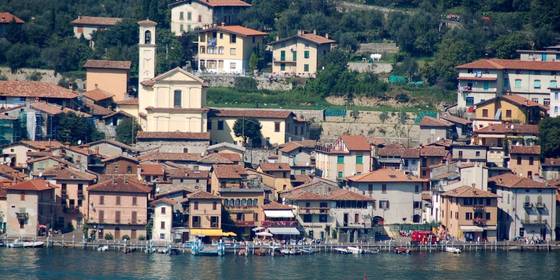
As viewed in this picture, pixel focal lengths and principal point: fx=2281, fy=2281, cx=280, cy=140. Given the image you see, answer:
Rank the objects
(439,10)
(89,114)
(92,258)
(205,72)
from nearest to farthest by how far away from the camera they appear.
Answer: (92,258) < (89,114) < (205,72) < (439,10)

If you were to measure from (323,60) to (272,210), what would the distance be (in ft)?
49.4

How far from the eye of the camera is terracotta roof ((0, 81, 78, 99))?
7294 cm

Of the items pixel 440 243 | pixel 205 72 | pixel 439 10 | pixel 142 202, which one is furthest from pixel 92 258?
pixel 439 10

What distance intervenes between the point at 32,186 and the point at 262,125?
11.6 metres

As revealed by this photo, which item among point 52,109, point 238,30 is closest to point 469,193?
point 52,109

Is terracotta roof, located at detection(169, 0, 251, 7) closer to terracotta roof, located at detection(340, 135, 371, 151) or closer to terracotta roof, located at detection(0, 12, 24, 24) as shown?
terracotta roof, located at detection(0, 12, 24, 24)

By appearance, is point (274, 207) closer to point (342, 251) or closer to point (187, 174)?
point (342, 251)

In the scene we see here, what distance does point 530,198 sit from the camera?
65.1 m

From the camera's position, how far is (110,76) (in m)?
75.8

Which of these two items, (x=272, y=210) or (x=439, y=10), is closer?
(x=272, y=210)

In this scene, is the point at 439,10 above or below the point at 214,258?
above

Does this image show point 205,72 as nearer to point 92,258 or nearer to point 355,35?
point 355,35

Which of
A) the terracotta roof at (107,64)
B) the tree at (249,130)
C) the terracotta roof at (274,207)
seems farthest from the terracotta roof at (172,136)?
the terracotta roof at (274,207)

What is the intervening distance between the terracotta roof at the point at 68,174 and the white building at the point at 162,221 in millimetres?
2478
